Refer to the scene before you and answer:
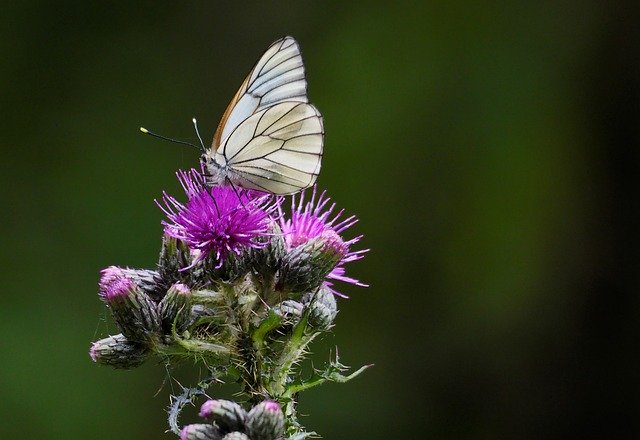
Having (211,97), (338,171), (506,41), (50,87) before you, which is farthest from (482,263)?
(50,87)

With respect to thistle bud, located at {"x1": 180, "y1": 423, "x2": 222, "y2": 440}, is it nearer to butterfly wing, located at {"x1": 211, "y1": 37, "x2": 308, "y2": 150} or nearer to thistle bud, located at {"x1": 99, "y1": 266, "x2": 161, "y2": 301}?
thistle bud, located at {"x1": 99, "y1": 266, "x2": 161, "y2": 301}

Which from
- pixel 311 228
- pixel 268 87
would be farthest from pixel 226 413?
pixel 268 87

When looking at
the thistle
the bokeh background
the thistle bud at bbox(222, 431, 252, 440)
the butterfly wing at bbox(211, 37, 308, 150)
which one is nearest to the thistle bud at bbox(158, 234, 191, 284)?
the thistle

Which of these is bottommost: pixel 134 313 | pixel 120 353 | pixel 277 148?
pixel 120 353

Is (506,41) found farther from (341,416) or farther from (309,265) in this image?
(309,265)

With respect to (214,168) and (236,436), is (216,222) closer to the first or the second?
(214,168)

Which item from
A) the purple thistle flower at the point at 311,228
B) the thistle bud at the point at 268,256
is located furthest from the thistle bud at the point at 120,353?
the purple thistle flower at the point at 311,228

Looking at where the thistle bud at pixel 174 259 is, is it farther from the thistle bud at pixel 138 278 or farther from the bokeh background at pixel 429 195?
the bokeh background at pixel 429 195
